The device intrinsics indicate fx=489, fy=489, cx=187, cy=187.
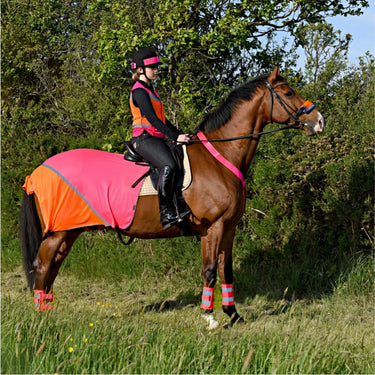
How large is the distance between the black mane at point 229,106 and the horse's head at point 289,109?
0.16 metres

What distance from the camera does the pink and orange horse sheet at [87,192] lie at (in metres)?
5.43

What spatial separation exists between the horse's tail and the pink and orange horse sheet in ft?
0.75

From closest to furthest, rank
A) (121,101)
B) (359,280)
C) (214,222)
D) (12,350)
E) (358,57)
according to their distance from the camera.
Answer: (12,350)
(214,222)
(359,280)
(358,57)
(121,101)

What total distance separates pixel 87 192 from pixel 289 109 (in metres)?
2.44

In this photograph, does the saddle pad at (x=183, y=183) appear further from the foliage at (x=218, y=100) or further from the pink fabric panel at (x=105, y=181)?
the foliage at (x=218, y=100)

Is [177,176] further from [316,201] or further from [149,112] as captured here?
[316,201]

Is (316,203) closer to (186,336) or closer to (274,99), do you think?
(274,99)

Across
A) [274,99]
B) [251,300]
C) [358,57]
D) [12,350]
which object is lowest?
[251,300]

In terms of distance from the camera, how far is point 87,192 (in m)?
5.51

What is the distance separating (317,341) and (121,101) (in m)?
6.94

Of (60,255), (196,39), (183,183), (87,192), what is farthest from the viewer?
(196,39)

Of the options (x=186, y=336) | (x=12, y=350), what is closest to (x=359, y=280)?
(x=186, y=336)

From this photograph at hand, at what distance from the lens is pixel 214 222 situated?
521 cm

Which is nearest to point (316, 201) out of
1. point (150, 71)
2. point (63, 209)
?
point (150, 71)
